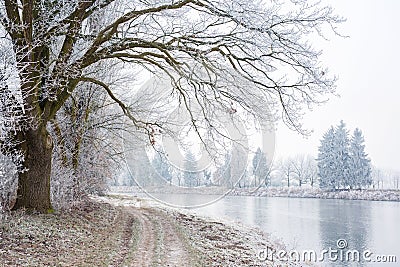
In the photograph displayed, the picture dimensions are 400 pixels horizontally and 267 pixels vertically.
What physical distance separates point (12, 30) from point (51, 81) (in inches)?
54.3

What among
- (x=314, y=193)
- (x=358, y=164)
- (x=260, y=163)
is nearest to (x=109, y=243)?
(x=260, y=163)

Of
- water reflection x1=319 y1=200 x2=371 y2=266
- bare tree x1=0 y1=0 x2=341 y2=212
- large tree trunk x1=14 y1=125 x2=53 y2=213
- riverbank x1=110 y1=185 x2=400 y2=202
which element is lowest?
water reflection x1=319 y1=200 x2=371 y2=266

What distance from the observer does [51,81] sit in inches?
346

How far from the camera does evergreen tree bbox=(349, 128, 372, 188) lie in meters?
43.1

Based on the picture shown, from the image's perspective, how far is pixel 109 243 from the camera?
26.8 ft

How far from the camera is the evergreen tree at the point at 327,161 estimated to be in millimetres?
42719

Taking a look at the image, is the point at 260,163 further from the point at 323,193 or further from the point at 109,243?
the point at 323,193

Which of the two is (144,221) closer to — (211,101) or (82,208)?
(82,208)

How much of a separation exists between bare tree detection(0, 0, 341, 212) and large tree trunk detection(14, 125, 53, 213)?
0.02 m

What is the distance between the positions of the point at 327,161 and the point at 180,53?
39.3 m

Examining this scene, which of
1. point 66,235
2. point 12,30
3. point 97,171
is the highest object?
point 12,30

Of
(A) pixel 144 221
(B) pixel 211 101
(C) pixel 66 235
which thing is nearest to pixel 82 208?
(A) pixel 144 221

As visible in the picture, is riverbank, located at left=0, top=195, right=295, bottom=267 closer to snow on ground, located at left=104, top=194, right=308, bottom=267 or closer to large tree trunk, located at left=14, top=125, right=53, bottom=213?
snow on ground, located at left=104, top=194, right=308, bottom=267

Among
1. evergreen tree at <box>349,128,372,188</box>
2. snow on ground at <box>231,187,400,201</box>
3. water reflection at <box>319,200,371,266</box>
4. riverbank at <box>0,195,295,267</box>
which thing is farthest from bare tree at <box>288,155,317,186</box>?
riverbank at <box>0,195,295,267</box>
